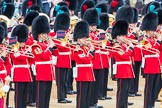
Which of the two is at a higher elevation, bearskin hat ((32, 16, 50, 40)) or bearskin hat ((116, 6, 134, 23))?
bearskin hat ((116, 6, 134, 23))

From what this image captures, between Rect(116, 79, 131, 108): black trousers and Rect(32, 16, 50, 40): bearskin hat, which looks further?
Rect(116, 79, 131, 108): black trousers

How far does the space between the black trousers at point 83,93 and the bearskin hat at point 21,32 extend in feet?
3.46

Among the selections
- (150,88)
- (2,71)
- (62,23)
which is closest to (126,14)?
(62,23)

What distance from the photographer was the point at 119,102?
13758 mm

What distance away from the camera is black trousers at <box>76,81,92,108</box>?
13.5 m

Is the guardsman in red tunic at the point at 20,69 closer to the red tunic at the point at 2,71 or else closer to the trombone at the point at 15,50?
the trombone at the point at 15,50

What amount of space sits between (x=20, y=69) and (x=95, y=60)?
191 cm

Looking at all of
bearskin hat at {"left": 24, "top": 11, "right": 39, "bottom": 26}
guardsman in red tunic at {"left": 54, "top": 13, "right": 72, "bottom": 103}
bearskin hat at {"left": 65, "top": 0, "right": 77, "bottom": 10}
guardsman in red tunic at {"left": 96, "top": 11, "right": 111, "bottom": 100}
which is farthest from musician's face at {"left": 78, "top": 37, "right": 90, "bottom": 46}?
bearskin hat at {"left": 65, "top": 0, "right": 77, "bottom": 10}

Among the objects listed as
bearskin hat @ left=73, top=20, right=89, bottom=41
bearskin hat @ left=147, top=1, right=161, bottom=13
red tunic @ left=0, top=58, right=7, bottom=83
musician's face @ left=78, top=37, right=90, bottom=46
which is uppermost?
bearskin hat @ left=147, top=1, right=161, bottom=13

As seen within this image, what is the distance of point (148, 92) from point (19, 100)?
214cm

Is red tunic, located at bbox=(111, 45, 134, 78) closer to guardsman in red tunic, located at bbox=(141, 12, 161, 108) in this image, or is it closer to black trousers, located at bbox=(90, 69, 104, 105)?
guardsman in red tunic, located at bbox=(141, 12, 161, 108)

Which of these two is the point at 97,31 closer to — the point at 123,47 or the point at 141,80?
the point at 123,47

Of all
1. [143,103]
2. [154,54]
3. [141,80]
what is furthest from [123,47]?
[141,80]

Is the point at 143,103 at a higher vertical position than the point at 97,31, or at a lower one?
lower
